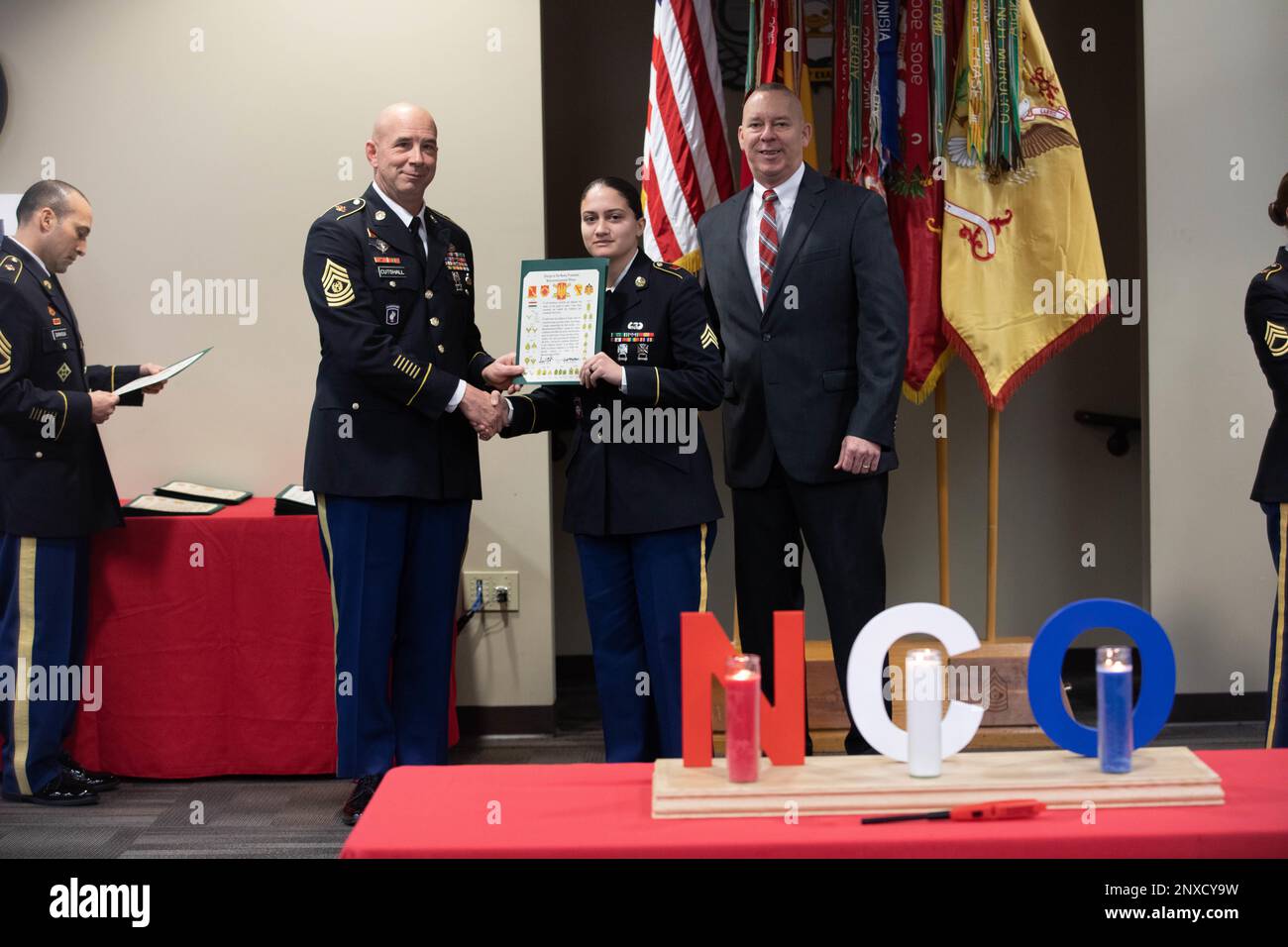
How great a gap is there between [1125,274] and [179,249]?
313 centimetres

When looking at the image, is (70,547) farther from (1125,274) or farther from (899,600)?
(1125,274)

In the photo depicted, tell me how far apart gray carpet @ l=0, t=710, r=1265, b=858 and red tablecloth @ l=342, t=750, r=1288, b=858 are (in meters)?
1.40

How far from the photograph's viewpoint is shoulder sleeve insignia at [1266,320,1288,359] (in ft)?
10.1

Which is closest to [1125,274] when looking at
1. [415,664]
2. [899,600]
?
[899,600]

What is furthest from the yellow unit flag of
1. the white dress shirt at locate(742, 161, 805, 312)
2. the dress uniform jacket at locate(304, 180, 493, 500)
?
the dress uniform jacket at locate(304, 180, 493, 500)

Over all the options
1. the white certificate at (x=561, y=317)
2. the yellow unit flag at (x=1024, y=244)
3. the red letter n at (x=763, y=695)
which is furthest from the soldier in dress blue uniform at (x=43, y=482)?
the yellow unit flag at (x=1024, y=244)

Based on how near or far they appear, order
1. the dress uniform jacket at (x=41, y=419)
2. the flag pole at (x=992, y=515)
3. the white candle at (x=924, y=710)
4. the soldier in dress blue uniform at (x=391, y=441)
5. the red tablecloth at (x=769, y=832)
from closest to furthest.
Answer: the red tablecloth at (x=769, y=832), the white candle at (x=924, y=710), the soldier in dress blue uniform at (x=391, y=441), the dress uniform jacket at (x=41, y=419), the flag pole at (x=992, y=515)

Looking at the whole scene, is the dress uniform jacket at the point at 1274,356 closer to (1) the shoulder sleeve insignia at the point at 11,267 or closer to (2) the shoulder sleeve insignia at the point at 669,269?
(2) the shoulder sleeve insignia at the point at 669,269

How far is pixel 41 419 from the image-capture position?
331cm

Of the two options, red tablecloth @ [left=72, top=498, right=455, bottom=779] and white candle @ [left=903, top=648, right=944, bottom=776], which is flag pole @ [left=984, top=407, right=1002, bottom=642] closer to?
red tablecloth @ [left=72, top=498, right=455, bottom=779]

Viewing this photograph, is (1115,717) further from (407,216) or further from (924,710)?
(407,216)

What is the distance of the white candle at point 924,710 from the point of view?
172 cm

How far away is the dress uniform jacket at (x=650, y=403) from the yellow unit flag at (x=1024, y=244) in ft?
3.52
